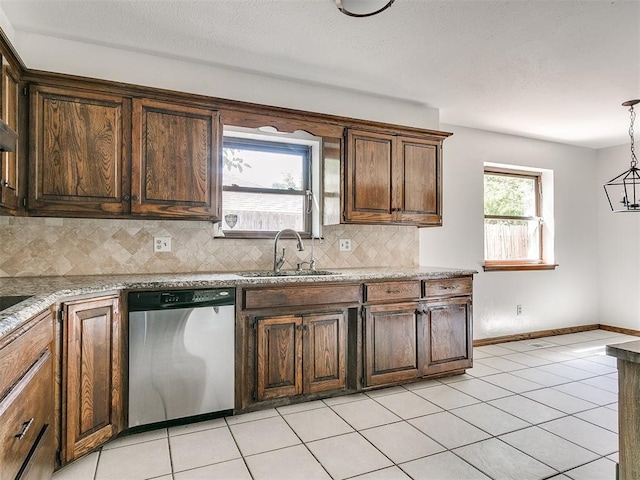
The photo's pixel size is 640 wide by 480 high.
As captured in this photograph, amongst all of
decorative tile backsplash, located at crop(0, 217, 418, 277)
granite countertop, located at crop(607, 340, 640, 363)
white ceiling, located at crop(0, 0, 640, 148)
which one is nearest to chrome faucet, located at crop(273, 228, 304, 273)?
decorative tile backsplash, located at crop(0, 217, 418, 277)

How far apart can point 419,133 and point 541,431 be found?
2447 mm

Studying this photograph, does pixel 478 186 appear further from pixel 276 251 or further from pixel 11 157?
pixel 11 157

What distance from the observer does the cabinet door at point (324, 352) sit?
2809mm

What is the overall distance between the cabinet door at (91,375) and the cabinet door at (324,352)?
3.88ft

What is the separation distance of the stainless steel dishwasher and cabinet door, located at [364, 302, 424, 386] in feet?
3.43

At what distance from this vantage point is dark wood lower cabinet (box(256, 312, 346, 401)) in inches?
105

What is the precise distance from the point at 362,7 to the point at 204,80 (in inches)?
54.3

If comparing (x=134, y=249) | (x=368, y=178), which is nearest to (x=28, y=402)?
(x=134, y=249)

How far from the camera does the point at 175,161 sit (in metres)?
2.70

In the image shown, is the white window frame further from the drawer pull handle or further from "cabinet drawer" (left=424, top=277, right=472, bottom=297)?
the drawer pull handle

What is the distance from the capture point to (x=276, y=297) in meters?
2.70

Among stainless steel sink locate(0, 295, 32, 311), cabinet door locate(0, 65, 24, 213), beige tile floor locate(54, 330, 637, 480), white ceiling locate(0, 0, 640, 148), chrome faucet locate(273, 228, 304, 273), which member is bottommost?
beige tile floor locate(54, 330, 637, 480)

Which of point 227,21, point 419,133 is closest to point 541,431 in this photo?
point 419,133

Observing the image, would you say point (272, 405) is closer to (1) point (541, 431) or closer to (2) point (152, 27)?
(1) point (541, 431)
